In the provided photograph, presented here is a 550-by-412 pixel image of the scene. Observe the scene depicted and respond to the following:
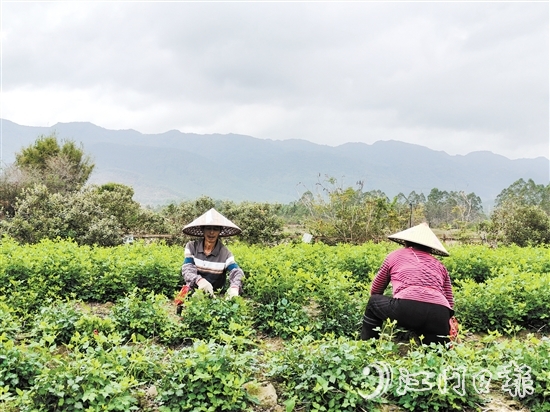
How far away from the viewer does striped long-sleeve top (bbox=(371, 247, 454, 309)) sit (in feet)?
14.2

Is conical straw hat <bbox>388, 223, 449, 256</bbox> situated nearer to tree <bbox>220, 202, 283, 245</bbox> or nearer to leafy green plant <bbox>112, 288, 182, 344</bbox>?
leafy green plant <bbox>112, 288, 182, 344</bbox>

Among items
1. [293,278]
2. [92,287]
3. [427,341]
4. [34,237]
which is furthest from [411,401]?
[34,237]

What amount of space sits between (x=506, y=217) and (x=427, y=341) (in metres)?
14.1

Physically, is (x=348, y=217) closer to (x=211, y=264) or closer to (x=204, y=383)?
(x=211, y=264)

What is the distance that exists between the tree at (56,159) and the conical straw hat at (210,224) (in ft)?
71.5

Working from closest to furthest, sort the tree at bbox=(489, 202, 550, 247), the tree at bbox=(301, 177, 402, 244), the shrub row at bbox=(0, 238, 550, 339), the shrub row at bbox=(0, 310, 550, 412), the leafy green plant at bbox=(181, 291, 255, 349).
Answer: the shrub row at bbox=(0, 310, 550, 412) < the leafy green plant at bbox=(181, 291, 255, 349) < the shrub row at bbox=(0, 238, 550, 339) < the tree at bbox=(489, 202, 550, 247) < the tree at bbox=(301, 177, 402, 244)

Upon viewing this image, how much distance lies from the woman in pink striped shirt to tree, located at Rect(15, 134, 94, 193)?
24.5 meters

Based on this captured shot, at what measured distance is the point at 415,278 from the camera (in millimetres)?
4383

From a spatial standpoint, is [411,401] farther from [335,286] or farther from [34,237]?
[34,237]

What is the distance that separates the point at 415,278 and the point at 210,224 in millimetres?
2729

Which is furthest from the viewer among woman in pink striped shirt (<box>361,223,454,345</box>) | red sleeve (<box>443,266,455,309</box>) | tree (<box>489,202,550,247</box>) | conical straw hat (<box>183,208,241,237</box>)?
tree (<box>489,202,550,247</box>)

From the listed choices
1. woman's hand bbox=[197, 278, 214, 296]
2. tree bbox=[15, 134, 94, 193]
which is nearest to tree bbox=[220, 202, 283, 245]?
woman's hand bbox=[197, 278, 214, 296]

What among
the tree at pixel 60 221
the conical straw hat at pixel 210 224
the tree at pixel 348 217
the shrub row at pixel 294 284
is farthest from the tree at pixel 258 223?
the conical straw hat at pixel 210 224

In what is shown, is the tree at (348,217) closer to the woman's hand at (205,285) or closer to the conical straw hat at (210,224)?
the conical straw hat at (210,224)
